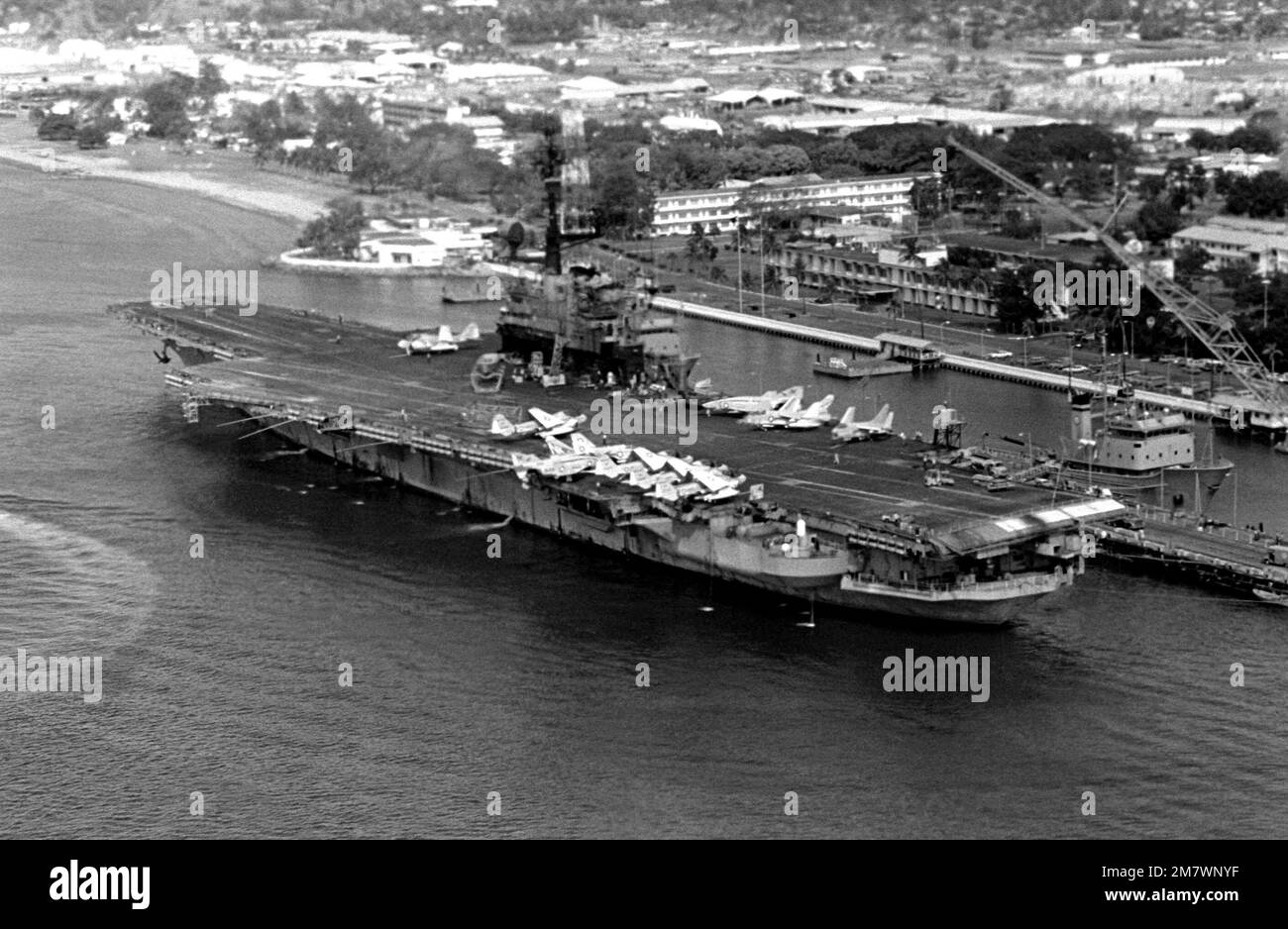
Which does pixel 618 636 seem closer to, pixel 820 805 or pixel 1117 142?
pixel 820 805

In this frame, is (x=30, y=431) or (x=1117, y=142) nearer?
(x=30, y=431)

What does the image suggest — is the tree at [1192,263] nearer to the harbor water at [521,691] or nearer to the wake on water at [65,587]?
the harbor water at [521,691]

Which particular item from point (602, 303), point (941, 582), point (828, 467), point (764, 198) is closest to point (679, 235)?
point (764, 198)

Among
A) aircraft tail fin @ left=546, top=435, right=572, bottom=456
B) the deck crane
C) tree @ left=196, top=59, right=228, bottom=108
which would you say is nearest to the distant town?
tree @ left=196, top=59, right=228, bottom=108

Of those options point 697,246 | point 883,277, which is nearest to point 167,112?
point 697,246

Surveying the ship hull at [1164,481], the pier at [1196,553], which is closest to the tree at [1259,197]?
the ship hull at [1164,481]

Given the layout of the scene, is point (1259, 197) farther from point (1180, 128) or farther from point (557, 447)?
point (557, 447)
